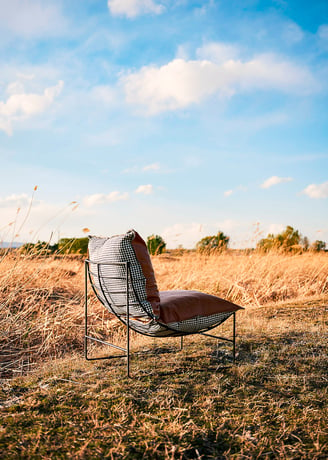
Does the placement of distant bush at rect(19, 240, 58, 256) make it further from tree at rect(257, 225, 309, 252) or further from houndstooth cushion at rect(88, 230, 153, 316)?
tree at rect(257, 225, 309, 252)

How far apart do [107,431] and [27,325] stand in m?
2.51

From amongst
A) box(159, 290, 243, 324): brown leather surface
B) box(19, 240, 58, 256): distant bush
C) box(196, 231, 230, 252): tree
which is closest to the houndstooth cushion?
box(159, 290, 243, 324): brown leather surface

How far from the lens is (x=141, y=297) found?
2.68 m

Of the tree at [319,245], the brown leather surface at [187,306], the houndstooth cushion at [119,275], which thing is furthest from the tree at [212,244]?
the houndstooth cushion at [119,275]

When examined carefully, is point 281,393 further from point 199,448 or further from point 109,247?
point 109,247

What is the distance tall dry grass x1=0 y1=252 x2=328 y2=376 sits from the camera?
403 cm

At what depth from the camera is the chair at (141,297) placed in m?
2.69

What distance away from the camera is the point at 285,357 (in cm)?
328

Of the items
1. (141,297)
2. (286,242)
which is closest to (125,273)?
(141,297)

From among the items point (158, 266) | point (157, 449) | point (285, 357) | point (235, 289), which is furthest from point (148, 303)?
point (158, 266)

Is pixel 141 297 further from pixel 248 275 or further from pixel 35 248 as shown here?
pixel 248 275

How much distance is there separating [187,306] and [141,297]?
1.14 feet

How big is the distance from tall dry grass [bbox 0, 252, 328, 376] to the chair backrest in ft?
3.80

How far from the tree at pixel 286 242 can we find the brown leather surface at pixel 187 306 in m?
4.90
